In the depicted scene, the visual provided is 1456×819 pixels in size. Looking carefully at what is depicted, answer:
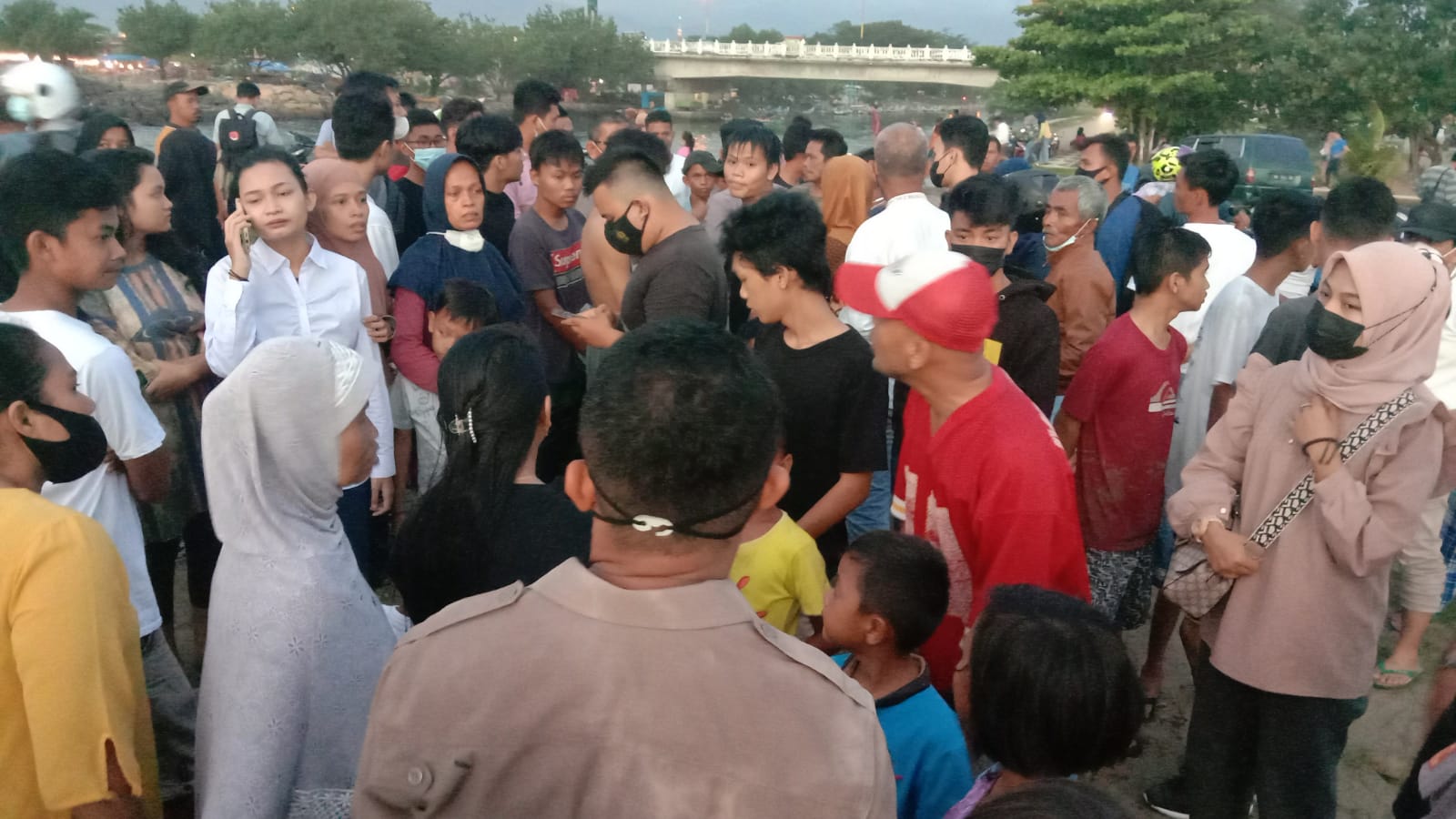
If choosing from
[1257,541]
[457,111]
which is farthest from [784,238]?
[457,111]

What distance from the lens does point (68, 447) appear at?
182 centimetres

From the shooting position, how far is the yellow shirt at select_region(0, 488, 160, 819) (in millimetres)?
1491

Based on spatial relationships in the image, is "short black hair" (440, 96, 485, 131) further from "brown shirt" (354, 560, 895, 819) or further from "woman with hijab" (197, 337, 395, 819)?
"brown shirt" (354, 560, 895, 819)

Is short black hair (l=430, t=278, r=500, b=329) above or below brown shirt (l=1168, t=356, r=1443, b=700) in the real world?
above

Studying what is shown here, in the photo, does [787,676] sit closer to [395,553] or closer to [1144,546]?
[395,553]

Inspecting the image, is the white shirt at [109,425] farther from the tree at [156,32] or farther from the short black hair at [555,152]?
the tree at [156,32]

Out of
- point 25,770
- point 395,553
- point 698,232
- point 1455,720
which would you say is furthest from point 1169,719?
point 25,770

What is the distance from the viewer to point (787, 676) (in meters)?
1.05

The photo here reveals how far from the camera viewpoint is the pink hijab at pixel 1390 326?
2111 mm

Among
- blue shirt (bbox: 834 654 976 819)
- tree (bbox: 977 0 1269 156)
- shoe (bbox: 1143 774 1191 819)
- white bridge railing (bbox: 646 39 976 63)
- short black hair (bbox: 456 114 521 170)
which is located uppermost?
white bridge railing (bbox: 646 39 976 63)

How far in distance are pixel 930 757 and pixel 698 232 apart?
216cm

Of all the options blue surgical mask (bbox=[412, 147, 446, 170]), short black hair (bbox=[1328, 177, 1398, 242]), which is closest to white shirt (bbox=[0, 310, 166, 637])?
blue surgical mask (bbox=[412, 147, 446, 170])

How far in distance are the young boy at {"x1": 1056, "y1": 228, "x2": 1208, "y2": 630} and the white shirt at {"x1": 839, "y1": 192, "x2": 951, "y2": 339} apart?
1.30m

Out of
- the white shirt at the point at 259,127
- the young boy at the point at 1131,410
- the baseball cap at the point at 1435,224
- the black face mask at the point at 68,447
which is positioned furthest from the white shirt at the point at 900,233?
the white shirt at the point at 259,127
